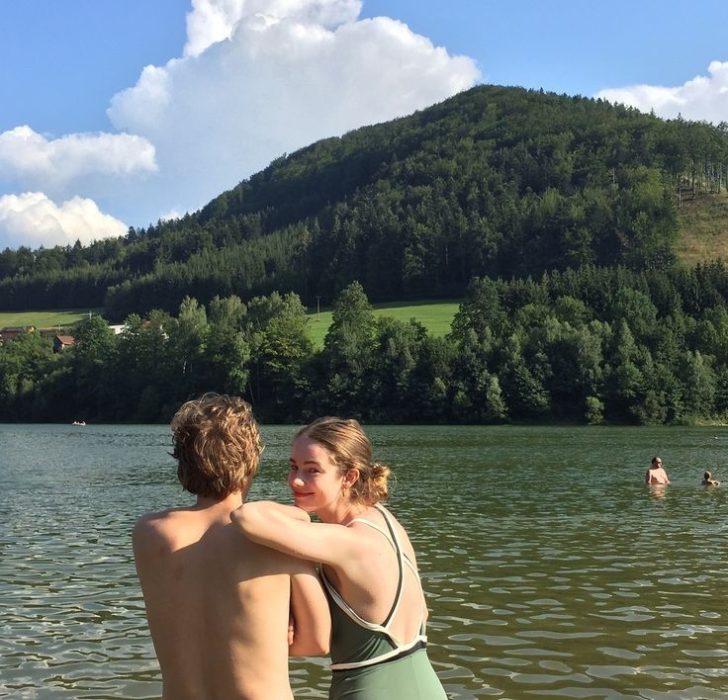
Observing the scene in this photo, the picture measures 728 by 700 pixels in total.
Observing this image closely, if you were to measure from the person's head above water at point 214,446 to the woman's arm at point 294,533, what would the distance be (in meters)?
0.25

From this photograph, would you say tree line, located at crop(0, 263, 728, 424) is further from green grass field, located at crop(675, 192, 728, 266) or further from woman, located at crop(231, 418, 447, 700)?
woman, located at crop(231, 418, 447, 700)

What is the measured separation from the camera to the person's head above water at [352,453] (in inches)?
165

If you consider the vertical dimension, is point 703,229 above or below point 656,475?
above

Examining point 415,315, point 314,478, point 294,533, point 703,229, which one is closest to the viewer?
point 294,533

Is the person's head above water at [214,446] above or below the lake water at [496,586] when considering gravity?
above

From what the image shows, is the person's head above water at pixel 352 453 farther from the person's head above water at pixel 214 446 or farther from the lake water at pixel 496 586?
the lake water at pixel 496 586

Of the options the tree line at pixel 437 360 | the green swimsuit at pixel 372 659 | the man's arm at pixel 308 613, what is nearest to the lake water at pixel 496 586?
the green swimsuit at pixel 372 659

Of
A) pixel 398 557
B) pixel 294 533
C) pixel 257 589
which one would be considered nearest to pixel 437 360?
pixel 398 557

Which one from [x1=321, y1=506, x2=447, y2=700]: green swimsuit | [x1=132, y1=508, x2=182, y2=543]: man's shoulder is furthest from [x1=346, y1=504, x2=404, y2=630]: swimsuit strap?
[x1=132, y1=508, x2=182, y2=543]: man's shoulder

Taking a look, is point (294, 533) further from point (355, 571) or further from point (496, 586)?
point (496, 586)

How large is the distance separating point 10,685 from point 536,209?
193 m

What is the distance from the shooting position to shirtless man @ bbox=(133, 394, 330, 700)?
150 inches

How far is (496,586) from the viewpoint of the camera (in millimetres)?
15125

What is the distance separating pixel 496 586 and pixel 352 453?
11680mm
